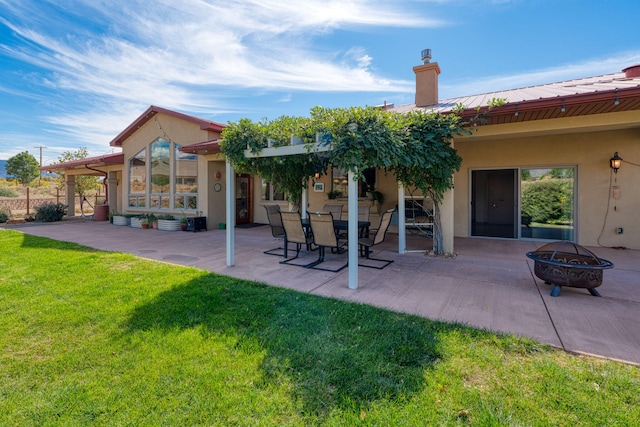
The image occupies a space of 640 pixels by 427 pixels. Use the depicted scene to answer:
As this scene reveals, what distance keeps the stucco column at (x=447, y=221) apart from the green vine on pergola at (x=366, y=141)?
0.37ft

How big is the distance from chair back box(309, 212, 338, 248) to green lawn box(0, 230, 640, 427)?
66.7 inches

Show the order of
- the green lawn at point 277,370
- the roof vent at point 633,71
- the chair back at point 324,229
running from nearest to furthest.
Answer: the green lawn at point 277,370 → the chair back at point 324,229 → the roof vent at point 633,71

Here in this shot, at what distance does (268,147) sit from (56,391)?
4.23 m

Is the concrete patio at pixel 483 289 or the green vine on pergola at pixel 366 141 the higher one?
the green vine on pergola at pixel 366 141

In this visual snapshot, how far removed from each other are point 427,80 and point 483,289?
21.8ft

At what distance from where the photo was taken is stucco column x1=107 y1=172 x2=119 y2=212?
15500 mm

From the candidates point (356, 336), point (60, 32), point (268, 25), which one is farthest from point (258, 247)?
point (60, 32)

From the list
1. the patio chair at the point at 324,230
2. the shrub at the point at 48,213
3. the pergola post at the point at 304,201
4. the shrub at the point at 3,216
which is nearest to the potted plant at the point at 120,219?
the shrub at the point at 48,213

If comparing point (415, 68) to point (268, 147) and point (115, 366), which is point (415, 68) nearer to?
point (268, 147)

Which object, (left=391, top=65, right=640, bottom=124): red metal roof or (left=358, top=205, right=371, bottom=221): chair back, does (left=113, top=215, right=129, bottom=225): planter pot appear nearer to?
(left=358, top=205, right=371, bottom=221): chair back

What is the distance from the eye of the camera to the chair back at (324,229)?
17.9ft

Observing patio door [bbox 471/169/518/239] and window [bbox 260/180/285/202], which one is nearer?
patio door [bbox 471/169/518/239]

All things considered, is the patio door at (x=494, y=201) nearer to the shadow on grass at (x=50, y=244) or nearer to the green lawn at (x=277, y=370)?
the green lawn at (x=277, y=370)

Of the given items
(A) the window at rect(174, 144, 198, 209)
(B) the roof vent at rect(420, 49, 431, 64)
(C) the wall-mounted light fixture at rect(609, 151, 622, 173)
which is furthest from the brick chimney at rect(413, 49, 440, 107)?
(A) the window at rect(174, 144, 198, 209)
